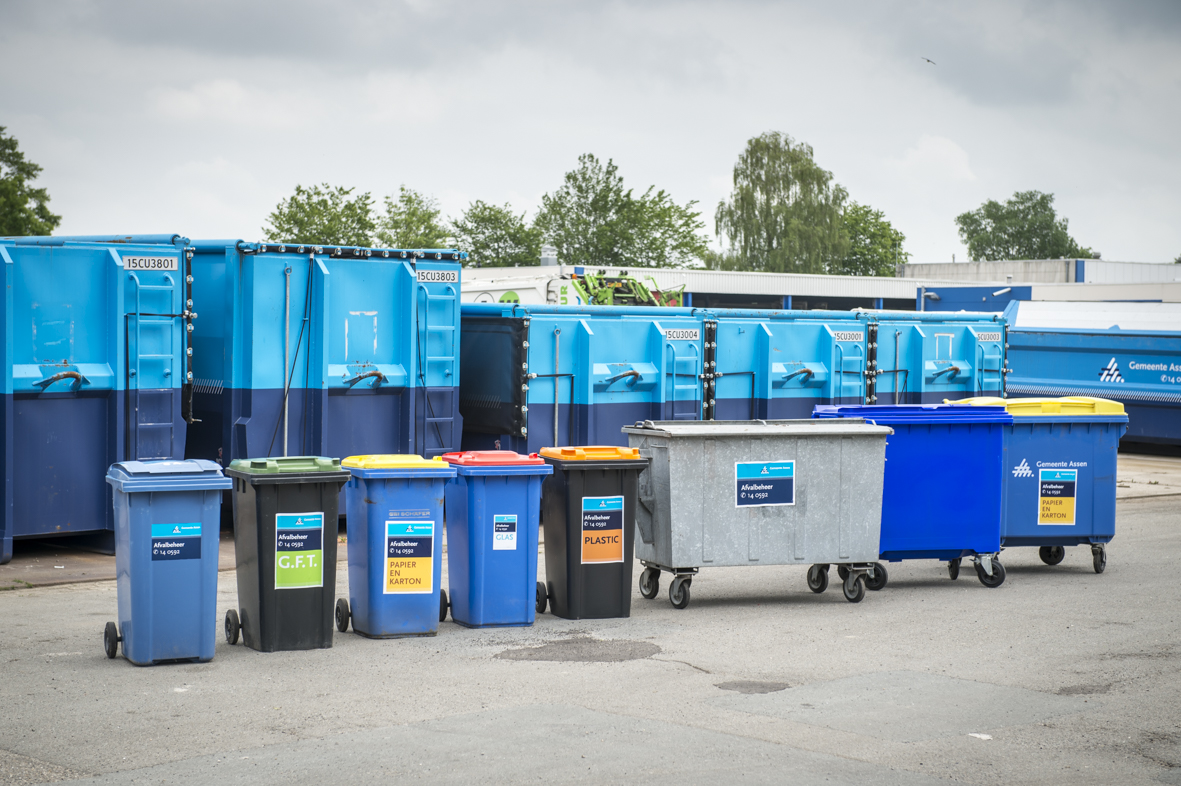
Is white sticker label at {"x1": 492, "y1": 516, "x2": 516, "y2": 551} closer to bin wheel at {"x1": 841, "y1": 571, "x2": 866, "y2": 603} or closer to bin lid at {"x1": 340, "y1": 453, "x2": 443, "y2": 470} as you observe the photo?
bin lid at {"x1": 340, "y1": 453, "x2": 443, "y2": 470}

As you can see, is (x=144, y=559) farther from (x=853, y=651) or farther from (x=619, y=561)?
(x=853, y=651)

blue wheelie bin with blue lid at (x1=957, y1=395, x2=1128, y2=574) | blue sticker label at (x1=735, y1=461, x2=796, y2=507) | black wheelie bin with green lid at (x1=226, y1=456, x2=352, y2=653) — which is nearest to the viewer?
black wheelie bin with green lid at (x1=226, y1=456, x2=352, y2=653)

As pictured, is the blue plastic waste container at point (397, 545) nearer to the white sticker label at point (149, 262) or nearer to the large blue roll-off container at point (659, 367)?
the white sticker label at point (149, 262)

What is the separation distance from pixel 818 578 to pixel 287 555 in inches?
166

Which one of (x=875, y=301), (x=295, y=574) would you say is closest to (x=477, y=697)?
(x=295, y=574)

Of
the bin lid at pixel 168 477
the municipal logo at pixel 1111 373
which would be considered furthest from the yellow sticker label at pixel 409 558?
the municipal logo at pixel 1111 373

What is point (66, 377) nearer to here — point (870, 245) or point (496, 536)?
point (496, 536)

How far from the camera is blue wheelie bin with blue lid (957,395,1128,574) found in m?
10.8

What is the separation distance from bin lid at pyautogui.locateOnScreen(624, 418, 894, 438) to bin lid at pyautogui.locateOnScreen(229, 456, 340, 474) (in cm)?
246

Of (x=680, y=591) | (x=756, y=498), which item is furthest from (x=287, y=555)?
(x=756, y=498)

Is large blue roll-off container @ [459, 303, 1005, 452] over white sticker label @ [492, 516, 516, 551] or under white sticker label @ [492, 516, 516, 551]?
over

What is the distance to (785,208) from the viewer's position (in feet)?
248

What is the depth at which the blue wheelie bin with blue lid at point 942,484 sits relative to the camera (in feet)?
33.0

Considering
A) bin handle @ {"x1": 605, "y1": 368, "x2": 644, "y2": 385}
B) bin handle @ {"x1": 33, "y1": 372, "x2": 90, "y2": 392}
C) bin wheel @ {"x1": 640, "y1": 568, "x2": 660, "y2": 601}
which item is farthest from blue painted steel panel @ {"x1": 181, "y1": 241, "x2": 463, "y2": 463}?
bin wheel @ {"x1": 640, "y1": 568, "x2": 660, "y2": 601}
